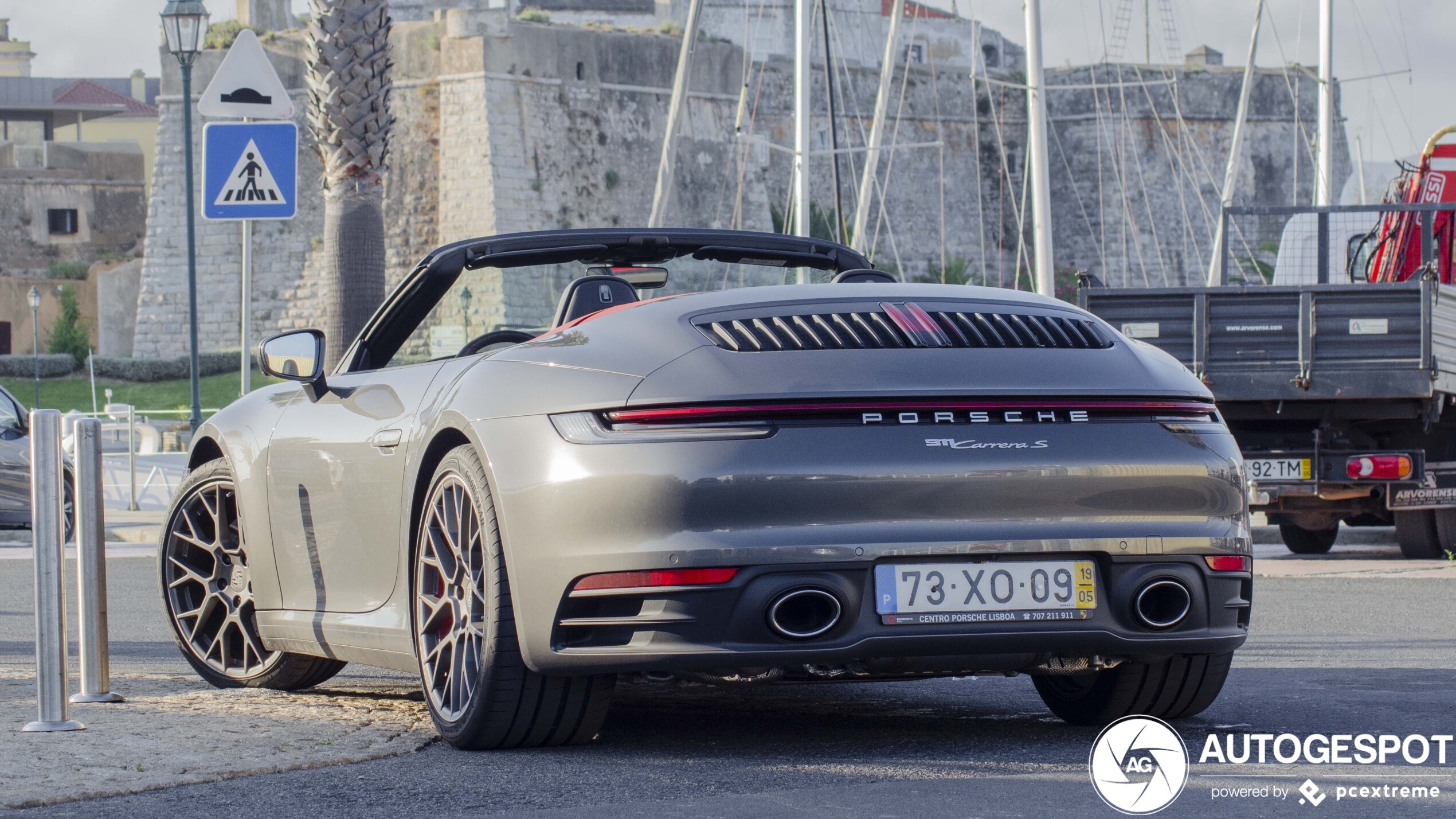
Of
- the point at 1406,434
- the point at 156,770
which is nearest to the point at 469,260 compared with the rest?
the point at 156,770

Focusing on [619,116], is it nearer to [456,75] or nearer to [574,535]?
[456,75]

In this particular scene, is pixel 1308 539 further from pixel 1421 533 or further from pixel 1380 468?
pixel 1380 468

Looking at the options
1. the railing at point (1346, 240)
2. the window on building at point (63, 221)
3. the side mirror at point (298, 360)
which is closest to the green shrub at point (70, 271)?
the window on building at point (63, 221)

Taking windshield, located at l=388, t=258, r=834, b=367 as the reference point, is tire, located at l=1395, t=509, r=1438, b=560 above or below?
below

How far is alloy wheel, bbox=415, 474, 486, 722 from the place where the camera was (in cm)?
437

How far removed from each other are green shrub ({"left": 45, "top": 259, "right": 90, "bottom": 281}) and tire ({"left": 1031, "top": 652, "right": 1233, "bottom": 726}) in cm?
6016

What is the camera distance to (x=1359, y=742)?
432cm

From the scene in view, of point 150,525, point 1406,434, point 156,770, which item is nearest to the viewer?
point 156,770

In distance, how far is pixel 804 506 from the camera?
12.8 feet

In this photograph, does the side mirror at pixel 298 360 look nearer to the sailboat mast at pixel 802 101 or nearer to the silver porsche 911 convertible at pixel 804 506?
the silver porsche 911 convertible at pixel 804 506

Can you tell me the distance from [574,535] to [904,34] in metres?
68.5

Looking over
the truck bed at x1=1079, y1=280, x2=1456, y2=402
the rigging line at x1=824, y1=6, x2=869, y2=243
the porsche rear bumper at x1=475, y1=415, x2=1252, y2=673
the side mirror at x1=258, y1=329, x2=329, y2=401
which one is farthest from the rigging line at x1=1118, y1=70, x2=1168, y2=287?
the porsche rear bumper at x1=475, y1=415, x2=1252, y2=673

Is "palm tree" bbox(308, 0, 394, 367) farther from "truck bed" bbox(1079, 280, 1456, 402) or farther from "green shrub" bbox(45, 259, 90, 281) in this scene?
"green shrub" bbox(45, 259, 90, 281)

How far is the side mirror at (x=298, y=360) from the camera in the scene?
17.5 feet
